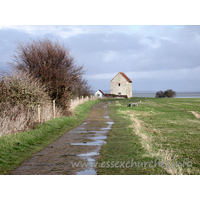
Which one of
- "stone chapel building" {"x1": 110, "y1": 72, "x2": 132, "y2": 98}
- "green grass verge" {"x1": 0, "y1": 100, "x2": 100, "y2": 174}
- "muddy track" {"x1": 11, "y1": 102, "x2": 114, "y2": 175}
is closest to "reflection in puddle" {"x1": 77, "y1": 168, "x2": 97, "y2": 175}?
"muddy track" {"x1": 11, "y1": 102, "x2": 114, "y2": 175}

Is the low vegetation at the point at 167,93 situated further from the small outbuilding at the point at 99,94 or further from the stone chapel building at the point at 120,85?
the small outbuilding at the point at 99,94

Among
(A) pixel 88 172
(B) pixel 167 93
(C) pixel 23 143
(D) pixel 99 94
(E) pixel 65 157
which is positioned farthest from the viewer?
(B) pixel 167 93

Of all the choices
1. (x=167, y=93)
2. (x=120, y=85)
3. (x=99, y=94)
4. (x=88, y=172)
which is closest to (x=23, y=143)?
(x=88, y=172)

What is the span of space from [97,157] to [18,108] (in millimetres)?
8553

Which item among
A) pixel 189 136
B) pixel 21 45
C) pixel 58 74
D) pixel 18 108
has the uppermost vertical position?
pixel 21 45

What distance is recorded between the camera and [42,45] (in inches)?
942

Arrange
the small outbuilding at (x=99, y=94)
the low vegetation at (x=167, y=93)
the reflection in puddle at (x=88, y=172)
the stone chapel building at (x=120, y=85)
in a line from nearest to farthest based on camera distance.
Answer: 1. the reflection in puddle at (x=88, y=172)
2. the stone chapel building at (x=120, y=85)
3. the small outbuilding at (x=99, y=94)
4. the low vegetation at (x=167, y=93)

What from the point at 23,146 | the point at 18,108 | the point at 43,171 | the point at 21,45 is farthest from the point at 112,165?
the point at 21,45

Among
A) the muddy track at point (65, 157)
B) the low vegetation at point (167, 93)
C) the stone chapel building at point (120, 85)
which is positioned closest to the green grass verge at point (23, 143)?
the muddy track at point (65, 157)

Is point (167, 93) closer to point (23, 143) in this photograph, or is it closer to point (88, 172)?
point (23, 143)

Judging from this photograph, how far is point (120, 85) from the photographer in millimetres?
96938

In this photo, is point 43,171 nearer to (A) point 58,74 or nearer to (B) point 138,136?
(B) point 138,136

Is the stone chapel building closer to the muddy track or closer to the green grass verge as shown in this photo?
the green grass verge

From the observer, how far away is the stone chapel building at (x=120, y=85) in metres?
96.3
